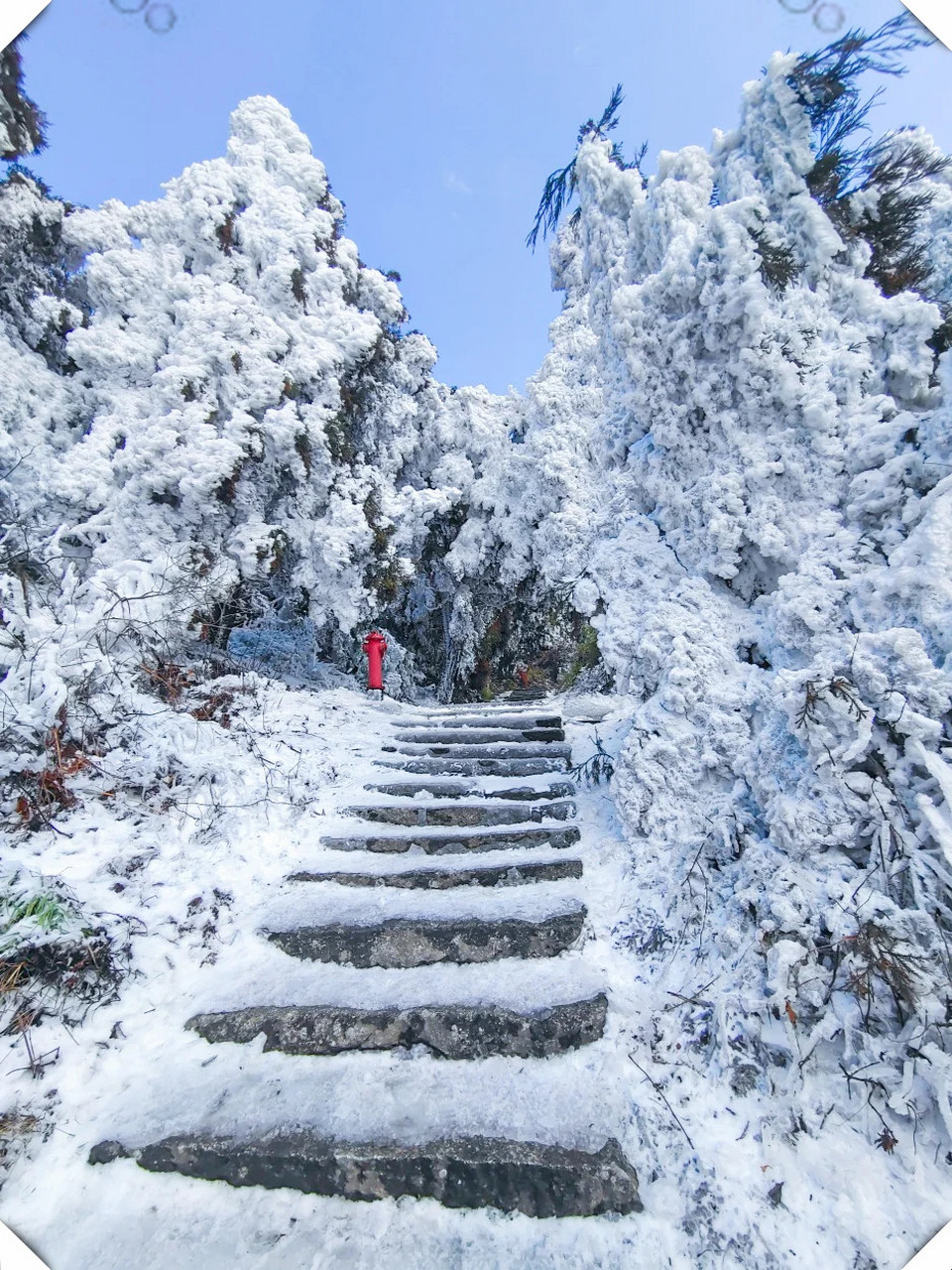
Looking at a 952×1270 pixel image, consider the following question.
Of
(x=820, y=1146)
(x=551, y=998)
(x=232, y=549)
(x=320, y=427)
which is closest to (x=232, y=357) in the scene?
(x=320, y=427)

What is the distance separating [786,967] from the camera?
6.36 feet

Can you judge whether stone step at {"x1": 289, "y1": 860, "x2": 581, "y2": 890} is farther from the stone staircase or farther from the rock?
the rock

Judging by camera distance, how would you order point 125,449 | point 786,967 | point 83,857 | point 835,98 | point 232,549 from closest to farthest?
point 786,967, point 83,857, point 835,98, point 125,449, point 232,549

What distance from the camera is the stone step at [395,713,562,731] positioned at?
18.1ft

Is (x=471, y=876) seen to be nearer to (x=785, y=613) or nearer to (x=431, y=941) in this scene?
(x=431, y=941)

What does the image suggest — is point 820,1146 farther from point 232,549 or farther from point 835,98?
point 232,549

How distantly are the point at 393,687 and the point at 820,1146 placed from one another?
9074mm

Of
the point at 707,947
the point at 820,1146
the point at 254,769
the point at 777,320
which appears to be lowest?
the point at 820,1146

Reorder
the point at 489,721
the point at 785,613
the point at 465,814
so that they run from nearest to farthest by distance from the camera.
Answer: the point at 785,613 < the point at 465,814 < the point at 489,721

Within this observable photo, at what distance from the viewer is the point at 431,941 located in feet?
8.59

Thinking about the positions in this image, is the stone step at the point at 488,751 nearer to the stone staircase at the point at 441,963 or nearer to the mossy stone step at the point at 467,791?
the stone staircase at the point at 441,963

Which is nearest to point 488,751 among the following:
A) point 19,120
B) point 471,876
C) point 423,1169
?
point 471,876

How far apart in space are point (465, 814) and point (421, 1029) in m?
1.57

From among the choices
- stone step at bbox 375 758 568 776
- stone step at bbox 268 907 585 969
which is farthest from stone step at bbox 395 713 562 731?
stone step at bbox 268 907 585 969
